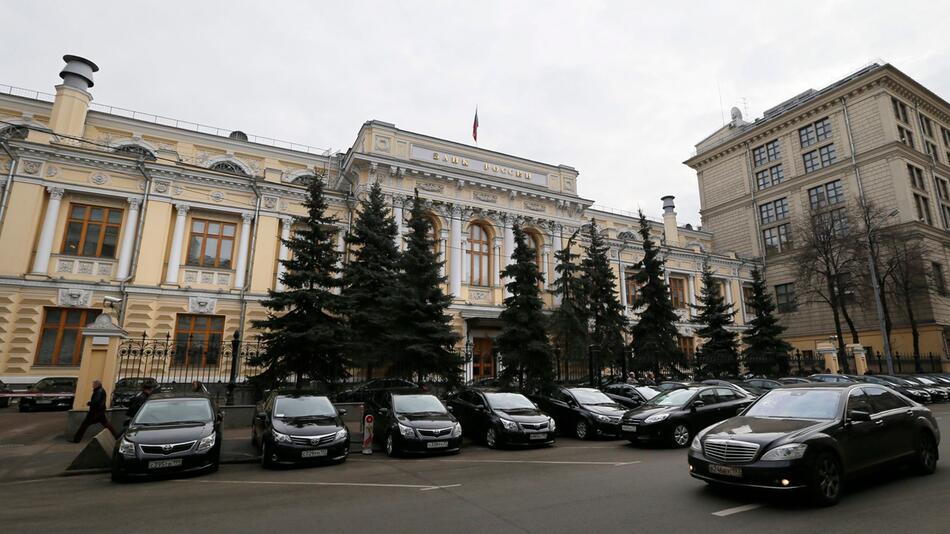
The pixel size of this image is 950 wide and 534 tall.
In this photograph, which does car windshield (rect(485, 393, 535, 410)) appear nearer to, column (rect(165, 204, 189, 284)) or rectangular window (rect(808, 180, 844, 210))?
column (rect(165, 204, 189, 284))

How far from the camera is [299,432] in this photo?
960 centimetres

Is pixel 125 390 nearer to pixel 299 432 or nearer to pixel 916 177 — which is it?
pixel 299 432

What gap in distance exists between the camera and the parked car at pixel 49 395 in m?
18.2

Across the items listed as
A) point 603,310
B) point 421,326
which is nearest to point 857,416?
point 421,326

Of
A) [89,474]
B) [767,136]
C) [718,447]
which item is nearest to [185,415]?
[89,474]

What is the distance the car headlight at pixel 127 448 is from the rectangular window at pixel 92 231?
1867cm

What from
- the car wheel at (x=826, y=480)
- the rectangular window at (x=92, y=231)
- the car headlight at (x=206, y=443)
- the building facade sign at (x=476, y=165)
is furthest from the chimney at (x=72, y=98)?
the car wheel at (x=826, y=480)

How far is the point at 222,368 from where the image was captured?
2147 cm

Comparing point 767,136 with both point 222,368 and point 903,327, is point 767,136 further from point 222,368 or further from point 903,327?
point 222,368

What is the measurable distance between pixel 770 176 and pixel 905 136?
1003cm

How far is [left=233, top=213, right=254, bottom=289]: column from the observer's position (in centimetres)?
2439

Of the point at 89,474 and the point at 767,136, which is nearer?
the point at 89,474

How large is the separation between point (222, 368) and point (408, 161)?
47.0 ft

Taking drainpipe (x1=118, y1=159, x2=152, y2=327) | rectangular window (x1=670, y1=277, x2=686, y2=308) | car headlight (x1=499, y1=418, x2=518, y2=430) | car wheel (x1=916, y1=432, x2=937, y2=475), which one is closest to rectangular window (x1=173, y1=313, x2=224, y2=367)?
drainpipe (x1=118, y1=159, x2=152, y2=327)
